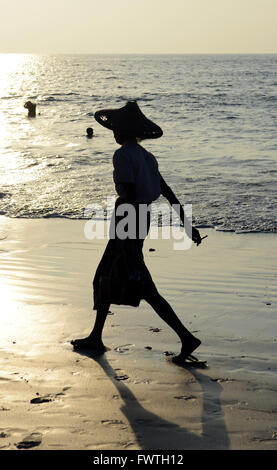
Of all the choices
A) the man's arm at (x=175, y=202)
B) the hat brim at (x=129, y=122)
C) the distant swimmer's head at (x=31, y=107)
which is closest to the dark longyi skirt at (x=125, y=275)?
the man's arm at (x=175, y=202)

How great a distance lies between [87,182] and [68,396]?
10.9 metres

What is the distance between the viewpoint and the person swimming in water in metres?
4.74

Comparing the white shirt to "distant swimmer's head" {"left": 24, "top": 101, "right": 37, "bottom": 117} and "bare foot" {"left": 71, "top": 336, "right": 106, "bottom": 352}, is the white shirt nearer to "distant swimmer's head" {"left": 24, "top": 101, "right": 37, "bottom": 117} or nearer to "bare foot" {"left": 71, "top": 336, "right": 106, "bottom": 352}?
"bare foot" {"left": 71, "top": 336, "right": 106, "bottom": 352}

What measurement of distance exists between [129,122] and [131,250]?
950 millimetres

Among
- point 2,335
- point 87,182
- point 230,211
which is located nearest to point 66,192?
point 87,182

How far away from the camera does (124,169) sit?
4652 millimetres

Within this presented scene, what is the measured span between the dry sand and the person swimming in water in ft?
0.72

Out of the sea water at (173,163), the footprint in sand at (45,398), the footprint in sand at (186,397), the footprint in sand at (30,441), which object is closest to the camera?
the footprint in sand at (30,441)

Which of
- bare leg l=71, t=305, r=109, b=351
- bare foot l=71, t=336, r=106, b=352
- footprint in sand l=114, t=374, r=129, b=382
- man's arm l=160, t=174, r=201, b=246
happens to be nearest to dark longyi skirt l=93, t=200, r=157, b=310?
bare leg l=71, t=305, r=109, b=351

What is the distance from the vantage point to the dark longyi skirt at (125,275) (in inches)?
191

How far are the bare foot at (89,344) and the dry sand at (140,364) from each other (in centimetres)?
8

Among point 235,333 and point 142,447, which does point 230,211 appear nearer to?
point 235,333

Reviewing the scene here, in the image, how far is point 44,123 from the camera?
104 ft

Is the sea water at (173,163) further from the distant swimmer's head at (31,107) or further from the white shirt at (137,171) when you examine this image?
the white shirt at (137,171)
